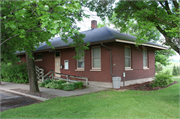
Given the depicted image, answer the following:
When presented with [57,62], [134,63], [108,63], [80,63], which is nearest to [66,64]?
[57,62]

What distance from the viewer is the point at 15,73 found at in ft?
51.4

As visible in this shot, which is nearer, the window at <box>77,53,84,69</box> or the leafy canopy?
the leafy canopy

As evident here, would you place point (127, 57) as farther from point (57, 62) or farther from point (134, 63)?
point (57, 62)

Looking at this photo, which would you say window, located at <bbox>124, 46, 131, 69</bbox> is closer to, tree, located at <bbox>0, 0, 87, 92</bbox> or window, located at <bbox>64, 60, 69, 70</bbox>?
window, located at <bbox>64, 60, 69, 70</bbox>

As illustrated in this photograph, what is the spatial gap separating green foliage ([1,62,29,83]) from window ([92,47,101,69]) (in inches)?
279

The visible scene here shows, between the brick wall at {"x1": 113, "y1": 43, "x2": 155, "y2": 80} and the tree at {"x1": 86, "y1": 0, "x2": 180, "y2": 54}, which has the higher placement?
the tree at {"x1": 86, "y1": 0, "x2": 180, "y2": 54}

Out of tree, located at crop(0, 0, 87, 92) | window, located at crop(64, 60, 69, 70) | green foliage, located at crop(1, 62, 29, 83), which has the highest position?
tree, located at crop(0, 0, 87, 92)

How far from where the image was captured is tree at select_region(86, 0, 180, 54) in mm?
7148

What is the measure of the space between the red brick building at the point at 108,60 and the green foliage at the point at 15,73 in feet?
9.21

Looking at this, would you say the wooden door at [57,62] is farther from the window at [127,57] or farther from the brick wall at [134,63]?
the window at [127,57]

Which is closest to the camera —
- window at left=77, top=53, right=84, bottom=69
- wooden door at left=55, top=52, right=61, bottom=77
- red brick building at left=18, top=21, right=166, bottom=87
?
red brick building at left=18, top=21, right=166, bottom=87


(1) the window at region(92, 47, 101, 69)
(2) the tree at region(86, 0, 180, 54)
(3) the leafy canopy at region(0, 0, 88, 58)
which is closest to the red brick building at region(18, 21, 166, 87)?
(1) the window at region(92, 47, 101, 69)

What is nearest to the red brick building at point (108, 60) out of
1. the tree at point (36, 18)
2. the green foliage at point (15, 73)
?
the green foliage at point (15, 73)

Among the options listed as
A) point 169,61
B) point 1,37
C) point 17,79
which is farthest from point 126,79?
point 169,61
